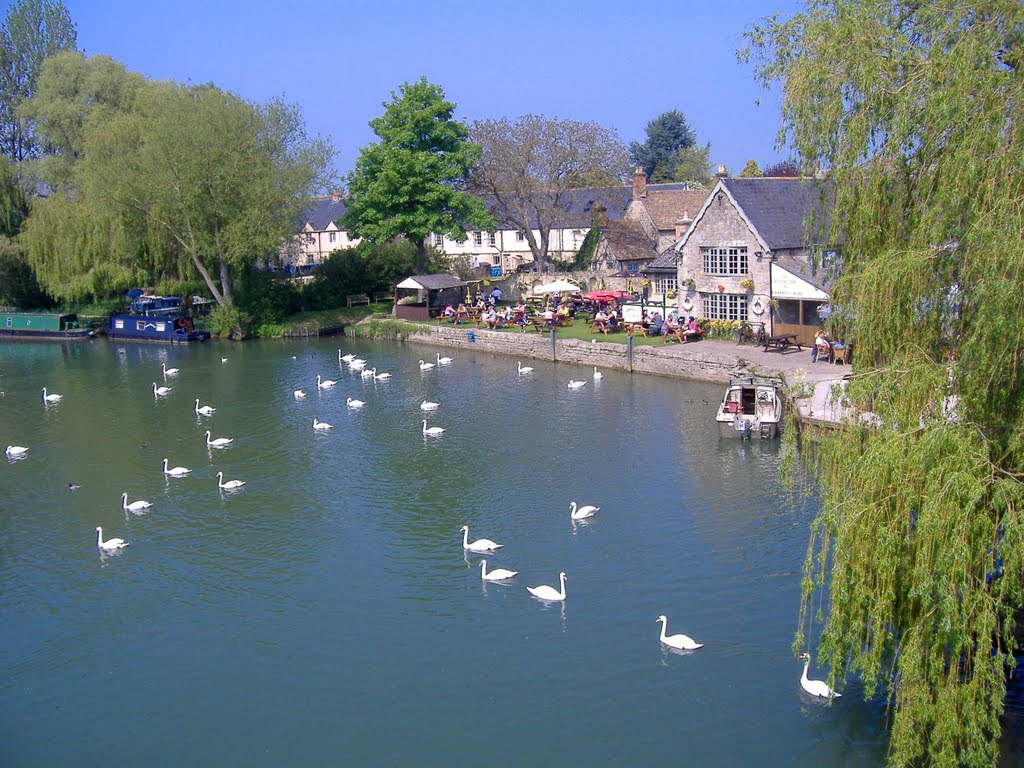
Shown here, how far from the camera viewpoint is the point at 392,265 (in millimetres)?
67688

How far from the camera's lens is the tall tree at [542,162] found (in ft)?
200

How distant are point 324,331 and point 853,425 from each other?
2010 inches

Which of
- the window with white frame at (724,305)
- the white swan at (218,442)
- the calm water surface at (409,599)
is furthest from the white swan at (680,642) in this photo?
the window with white frame at (724,305)

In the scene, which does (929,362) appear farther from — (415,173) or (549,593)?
(415,173)

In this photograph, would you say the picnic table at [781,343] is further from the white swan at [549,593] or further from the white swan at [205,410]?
the white swan at [549,593]

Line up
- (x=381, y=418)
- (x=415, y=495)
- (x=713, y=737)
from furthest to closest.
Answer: (x=381, y=418) < (x=415, y=495) < (x=713, y=737)

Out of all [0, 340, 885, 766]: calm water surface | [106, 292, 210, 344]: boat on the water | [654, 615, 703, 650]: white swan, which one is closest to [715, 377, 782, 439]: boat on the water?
[0, 340, 885, 766]: calm water surface

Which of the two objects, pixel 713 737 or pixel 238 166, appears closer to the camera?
pixel 713 737

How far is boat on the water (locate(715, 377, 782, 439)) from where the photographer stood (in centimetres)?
3070

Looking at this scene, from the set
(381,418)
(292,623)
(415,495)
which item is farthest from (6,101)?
(292,623)

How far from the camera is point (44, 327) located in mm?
63469

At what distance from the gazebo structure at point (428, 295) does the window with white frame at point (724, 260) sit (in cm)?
1920

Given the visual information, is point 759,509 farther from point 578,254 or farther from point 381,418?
point 578,254

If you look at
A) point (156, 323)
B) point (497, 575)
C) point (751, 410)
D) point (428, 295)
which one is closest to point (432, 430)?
point (751, 410)
